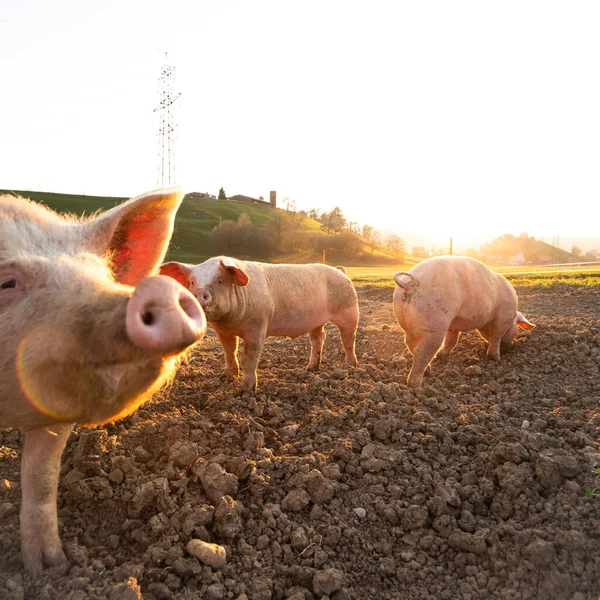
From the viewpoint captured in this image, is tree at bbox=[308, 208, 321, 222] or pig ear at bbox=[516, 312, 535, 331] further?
tree at bbox=[308, 208, 321, 222]

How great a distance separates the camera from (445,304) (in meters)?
4.53

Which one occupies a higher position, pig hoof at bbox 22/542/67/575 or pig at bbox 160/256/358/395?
pig at bbox 160/256/358/395

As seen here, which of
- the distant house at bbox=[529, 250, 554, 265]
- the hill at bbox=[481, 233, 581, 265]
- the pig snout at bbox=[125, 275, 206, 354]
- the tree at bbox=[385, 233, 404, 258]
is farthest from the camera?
the hill at bbox=[481, 233, 581, 265]

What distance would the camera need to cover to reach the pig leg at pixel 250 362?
173 inches

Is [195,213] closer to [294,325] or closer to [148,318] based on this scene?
[294,325]

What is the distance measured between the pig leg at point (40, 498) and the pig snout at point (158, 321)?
1.13m

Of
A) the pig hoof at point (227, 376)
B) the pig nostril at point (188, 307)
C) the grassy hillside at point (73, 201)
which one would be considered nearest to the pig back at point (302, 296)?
the pig hoof at point (227, 376)

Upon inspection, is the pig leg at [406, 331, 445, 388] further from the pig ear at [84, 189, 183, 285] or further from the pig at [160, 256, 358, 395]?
the pig ear at [84, 189, 183, 285]

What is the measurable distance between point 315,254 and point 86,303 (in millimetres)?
56681

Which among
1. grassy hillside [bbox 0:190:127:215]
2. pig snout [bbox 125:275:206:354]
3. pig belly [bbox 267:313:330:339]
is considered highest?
grassy hillside [bbox 0:190:127:215]

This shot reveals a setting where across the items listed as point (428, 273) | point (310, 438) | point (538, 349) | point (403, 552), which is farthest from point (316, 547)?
point (538, 349)

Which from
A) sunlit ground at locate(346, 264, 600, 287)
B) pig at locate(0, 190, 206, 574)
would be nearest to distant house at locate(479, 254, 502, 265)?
sunlit ground at locate(346, 264, 600, 287)

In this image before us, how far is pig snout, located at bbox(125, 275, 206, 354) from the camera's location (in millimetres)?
1357

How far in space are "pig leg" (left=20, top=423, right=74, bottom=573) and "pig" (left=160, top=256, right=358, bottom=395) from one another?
195 centimetres
